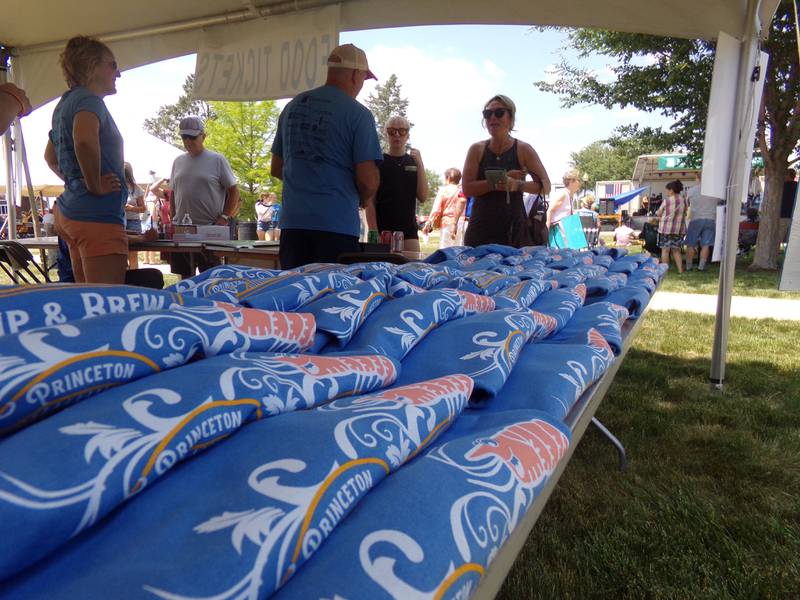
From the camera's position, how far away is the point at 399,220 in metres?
4.21

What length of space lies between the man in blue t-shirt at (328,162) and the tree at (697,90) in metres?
8.68

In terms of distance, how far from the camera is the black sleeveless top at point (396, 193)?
4.18 metres

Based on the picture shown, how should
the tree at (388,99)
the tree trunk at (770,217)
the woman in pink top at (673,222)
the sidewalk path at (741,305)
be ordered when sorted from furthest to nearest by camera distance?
the tree at (388,99) < the woman in pink top at (673,222) < the tree trunk at (770,217) < the sidewalk path at (741,305)

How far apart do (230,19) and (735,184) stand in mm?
3625

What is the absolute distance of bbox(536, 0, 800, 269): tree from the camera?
896 cm

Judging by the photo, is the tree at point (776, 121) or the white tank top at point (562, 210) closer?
the white tank top at point (562, 210)

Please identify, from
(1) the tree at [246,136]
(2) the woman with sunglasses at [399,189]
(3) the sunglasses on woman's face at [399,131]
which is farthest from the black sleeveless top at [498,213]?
(1) the tree at [246,136]

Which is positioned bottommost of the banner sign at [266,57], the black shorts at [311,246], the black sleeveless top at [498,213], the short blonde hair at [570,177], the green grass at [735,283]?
the green grass at [735,283]

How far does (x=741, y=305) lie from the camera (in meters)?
6.34

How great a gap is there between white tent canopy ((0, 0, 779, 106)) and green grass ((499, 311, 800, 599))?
1.97 metres

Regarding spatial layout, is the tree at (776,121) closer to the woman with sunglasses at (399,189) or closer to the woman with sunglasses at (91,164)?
the woman with sunglasses at (399,189)

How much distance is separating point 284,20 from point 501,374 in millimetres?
3862

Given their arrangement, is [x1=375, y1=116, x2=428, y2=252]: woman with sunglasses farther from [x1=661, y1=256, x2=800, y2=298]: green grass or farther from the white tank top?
[x1=661, y1=256, x2=800, y2=298]: green grass

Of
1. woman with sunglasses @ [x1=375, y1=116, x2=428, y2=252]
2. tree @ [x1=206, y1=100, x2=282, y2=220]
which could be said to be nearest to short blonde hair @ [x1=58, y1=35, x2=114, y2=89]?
woman with sunglasses @ [x1=375, y1=116, x2=428, y2=252]
